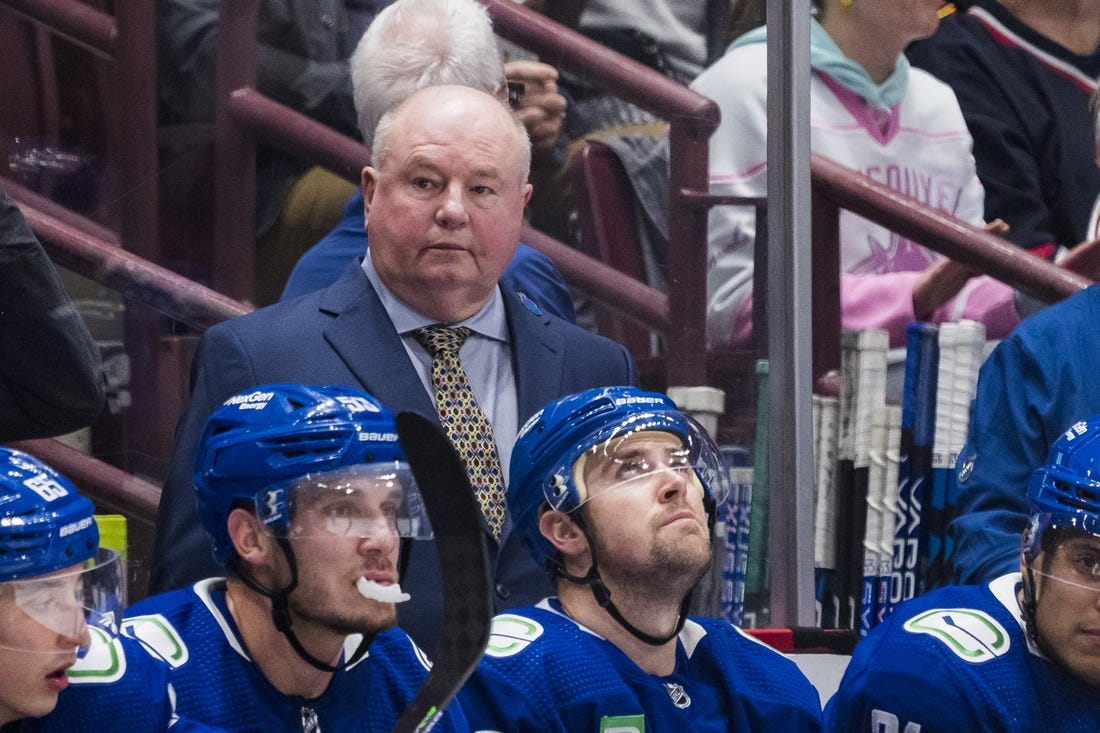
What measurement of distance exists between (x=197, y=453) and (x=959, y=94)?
2.11m

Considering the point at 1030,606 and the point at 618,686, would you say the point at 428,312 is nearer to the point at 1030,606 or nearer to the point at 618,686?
the point at 618,686

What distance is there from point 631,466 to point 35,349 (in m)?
0.70

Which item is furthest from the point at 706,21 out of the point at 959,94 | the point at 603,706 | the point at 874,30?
the point at 603,706

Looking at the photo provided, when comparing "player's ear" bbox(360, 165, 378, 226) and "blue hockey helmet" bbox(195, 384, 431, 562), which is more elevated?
"player's ear" bbox(360, 165, 378, 226)

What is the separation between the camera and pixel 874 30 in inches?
134

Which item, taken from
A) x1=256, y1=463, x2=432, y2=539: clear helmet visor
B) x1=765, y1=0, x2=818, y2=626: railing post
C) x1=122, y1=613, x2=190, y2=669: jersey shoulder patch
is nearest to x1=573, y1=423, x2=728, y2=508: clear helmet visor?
x1=256, y1=463, x2=432, y2=539: clear helmet visor

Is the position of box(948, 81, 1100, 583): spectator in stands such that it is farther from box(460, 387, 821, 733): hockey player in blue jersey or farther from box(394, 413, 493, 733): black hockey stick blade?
box(394, 413, 493, 733): black hockey stick blade

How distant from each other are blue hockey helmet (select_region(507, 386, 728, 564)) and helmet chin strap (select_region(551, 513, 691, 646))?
0.04 m

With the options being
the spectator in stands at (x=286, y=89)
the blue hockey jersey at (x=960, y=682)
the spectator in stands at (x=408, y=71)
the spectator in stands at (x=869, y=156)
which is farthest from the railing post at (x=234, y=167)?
the blue hockey jersey at (x=960, y=682)

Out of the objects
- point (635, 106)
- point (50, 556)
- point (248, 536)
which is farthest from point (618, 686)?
point (635, 106)

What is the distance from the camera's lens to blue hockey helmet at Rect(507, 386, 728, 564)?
2113mm

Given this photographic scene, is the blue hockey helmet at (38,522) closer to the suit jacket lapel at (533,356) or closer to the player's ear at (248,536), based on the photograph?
the player's ear at (248,536)

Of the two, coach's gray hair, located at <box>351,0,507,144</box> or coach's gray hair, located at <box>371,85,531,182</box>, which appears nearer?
coach's gray hair, located at <box>371,85,531,182</box>

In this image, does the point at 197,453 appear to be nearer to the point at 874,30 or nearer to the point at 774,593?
the point at 774,593
